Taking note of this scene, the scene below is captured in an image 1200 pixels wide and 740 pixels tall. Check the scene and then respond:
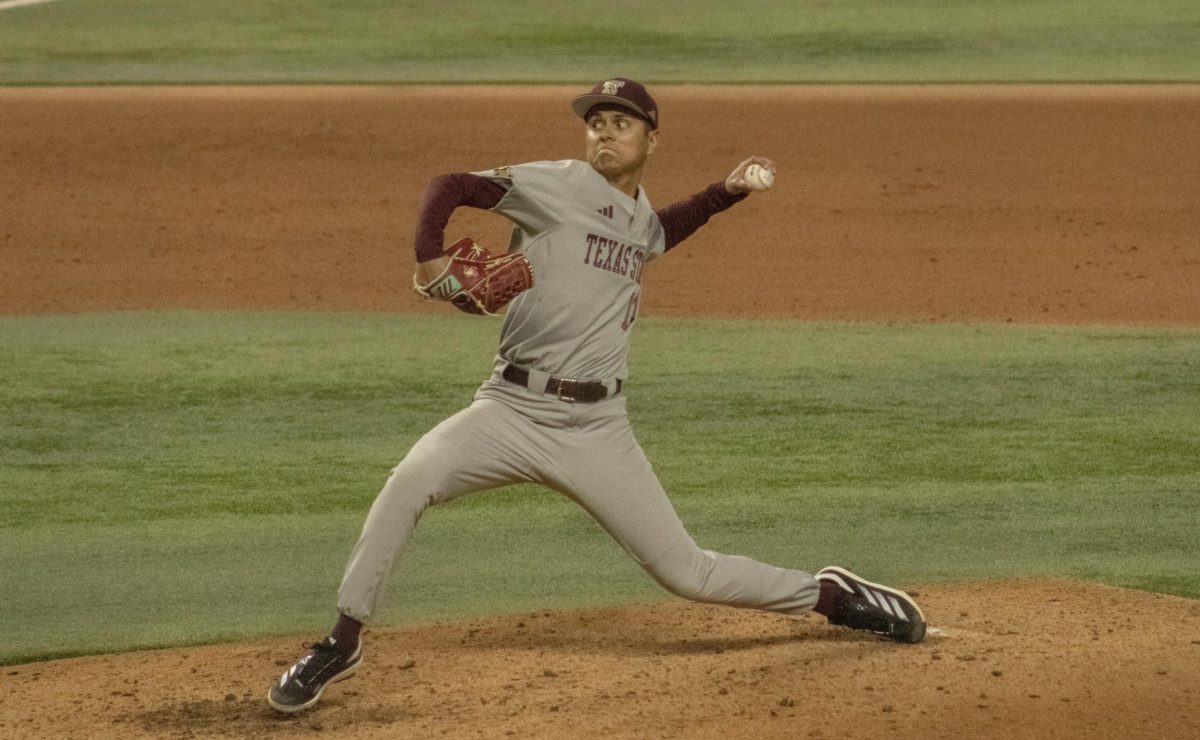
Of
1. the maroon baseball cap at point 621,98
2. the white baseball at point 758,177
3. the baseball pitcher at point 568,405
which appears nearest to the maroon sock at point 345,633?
the baseball pitcher at point 568,405

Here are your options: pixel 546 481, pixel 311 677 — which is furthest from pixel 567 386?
pixel 311 677

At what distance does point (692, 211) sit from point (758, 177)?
0.92 feet

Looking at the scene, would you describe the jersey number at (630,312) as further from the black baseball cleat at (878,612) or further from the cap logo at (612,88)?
the black baseball cleat at (878,612)

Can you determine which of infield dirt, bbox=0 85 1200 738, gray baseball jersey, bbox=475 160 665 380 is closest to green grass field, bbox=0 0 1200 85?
infield dirt, bbox=0 85 1200 738

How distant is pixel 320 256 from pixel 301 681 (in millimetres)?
8980

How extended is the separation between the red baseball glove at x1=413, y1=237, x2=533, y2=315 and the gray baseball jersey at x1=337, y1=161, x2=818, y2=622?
0.32 metres

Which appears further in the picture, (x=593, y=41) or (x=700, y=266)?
(x=593, y=41)

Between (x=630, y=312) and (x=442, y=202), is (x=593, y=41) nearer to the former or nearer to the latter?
(x=630, y=312)

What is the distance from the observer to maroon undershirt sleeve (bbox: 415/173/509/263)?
443 centimetres

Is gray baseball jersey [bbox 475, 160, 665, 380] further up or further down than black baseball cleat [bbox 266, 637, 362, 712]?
further up

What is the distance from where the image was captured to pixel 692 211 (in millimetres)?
5188

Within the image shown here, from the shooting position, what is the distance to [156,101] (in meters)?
16.5

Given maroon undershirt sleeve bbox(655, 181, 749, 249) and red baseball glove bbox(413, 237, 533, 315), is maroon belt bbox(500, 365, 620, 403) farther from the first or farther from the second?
maroon undershirt sleeve bbox(655, 181, 749, 249)

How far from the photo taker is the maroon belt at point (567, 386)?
15.9ft
